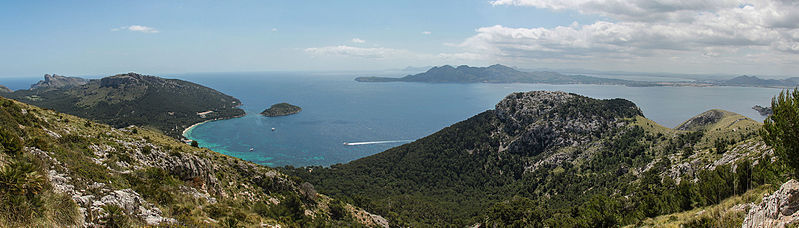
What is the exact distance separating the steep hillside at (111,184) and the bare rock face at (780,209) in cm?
2372

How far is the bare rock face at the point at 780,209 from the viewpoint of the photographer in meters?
11.7

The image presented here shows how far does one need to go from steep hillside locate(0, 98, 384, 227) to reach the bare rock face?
23721 millimetres

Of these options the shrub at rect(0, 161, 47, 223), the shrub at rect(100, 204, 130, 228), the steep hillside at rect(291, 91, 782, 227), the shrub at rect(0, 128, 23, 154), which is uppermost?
the shrub at rect(0, 128, 23, 154)

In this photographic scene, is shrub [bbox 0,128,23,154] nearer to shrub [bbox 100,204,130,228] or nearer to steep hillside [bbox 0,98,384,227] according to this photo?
steep hillside [bbox 0,98,384,227]

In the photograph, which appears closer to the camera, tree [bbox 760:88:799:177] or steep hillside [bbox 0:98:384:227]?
steep hillside [bbox 0:98:384:227]

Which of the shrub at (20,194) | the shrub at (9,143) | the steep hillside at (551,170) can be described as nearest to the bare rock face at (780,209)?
the steep hillside at (551,170)

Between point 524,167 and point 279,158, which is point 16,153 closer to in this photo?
point 524,167

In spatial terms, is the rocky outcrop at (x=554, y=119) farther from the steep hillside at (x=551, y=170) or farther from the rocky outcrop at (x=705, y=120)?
the rocky outcrop at (x=705, y=120)

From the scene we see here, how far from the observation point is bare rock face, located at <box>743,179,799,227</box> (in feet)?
38.3

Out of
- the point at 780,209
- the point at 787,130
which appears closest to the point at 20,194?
the point at 780,209

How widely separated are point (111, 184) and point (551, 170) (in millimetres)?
93086

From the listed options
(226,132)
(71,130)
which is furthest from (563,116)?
(226,132)

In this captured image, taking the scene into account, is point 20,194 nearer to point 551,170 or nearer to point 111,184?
point 111,184

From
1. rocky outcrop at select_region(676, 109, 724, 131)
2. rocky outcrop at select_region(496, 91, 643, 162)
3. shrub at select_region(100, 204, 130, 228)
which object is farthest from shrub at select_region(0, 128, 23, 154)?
rocky outcrop at select_region(676, 109, 724, 131)
